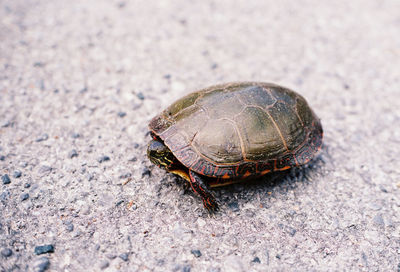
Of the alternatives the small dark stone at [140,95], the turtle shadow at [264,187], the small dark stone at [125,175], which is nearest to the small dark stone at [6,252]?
the small dark stone at [125,175]

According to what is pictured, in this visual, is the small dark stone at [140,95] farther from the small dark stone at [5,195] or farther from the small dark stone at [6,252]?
the small dark stone at [6,252]

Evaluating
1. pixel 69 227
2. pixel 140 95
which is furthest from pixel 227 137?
pixel 140 95

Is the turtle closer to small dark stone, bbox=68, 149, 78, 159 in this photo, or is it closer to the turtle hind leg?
the turtle hind leg

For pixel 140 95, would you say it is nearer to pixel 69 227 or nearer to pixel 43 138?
pixel 43 138

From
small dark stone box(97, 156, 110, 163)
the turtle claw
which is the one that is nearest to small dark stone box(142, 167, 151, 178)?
small dark stone box(97, 156, 110, 163)

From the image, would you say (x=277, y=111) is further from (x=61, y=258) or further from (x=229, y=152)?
(x=61, y=258)

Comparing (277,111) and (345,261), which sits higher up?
(277,111)

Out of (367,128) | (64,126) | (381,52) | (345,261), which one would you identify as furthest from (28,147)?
(381,52)
